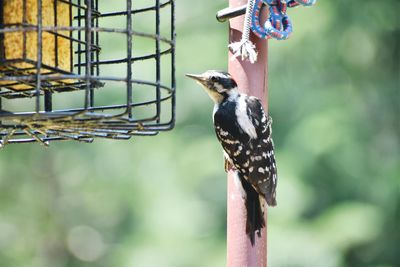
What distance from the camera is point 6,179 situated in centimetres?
998

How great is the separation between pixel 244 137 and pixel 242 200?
710 mm

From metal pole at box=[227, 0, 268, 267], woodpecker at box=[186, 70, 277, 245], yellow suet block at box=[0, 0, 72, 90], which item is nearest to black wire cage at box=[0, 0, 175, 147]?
yellow suet block at box=[0, 0, 72, 90]

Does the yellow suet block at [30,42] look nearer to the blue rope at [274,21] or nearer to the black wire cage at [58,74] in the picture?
the black wire cage at [58,74]

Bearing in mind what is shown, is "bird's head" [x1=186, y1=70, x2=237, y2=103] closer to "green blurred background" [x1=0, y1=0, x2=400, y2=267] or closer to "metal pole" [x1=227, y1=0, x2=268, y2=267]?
"metal pole" [x1=227, y1=0, x2=268, y2=267]

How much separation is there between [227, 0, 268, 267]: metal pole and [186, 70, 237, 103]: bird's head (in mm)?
518

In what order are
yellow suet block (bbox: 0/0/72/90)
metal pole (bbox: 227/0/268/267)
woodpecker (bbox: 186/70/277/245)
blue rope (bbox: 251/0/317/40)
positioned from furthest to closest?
woodpecker (bbox: 186/70/277/245) → blue rope (bbox: 251/0/317/40) → metal pole (bbox: 227/0/268/267) → yellow suet block (bbox: 0/0/72/90)

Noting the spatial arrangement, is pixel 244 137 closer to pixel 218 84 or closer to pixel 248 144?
pixel 248 144

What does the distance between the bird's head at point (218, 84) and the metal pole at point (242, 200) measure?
0.52m

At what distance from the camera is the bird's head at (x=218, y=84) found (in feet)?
15.2

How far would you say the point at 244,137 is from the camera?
4699mm

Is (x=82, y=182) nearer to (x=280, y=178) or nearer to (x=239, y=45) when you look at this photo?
(x=280, y=178)

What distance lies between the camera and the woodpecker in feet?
15.0

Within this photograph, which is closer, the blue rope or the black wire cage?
the black wire cage

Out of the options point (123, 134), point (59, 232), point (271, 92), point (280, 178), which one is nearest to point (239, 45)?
point (123, 134)
